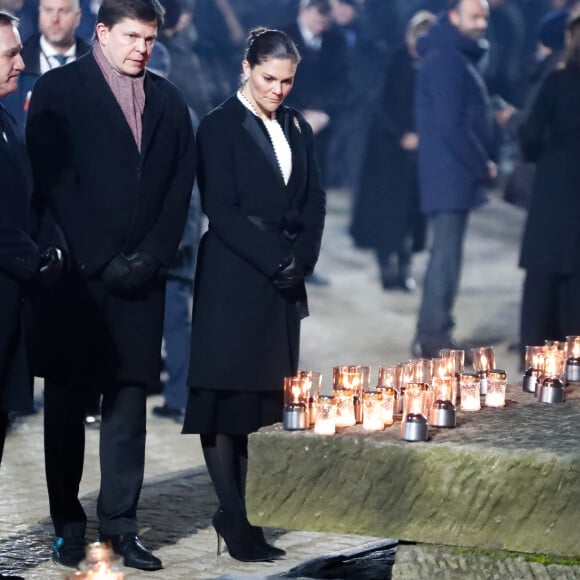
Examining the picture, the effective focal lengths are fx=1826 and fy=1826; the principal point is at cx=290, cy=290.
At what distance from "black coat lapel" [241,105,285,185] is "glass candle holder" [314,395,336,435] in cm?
116

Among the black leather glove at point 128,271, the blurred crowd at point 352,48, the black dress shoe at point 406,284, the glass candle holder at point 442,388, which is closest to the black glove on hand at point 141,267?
the black leather glove at point 128,271

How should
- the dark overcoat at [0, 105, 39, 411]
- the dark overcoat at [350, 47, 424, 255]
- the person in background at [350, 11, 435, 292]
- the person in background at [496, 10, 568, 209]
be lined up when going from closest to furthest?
1. the dark overcoat at [0, 105, 39, 411]
2. the person in background at [496, 10, 568, 209]
3. the dark overcoat at [350, 47, 424, 255]
4. the person in background at [350, 11, 435, 292]

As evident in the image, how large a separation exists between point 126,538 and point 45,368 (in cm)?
64

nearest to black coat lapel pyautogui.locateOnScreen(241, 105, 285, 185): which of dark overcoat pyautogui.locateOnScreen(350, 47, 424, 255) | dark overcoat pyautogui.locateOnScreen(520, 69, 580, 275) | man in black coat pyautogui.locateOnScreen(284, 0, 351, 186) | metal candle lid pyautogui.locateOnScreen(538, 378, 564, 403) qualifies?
metal candle lid pyautogui.locateOnScreen(538, 378, 564, 403)

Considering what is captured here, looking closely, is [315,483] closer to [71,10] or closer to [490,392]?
[490,392]

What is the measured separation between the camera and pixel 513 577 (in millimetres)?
5215

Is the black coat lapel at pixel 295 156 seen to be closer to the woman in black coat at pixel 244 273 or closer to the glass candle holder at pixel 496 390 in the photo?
the woman in black coat at pixel 244 273

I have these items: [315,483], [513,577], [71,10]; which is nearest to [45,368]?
[315,483]

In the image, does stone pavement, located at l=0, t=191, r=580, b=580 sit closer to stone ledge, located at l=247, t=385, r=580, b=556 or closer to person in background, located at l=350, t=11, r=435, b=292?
stone ledge, located at l=247, t=385, r=580, b=556

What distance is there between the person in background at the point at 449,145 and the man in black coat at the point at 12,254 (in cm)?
547

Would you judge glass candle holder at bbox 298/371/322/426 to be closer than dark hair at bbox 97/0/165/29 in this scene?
Yes

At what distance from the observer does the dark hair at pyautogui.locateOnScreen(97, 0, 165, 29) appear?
602 centimetres

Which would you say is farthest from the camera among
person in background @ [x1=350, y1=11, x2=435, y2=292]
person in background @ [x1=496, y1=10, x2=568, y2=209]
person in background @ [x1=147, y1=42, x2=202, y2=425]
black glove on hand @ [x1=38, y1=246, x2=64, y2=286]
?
person in background @ [x1=350, y1=11, x2=435, y2=292]

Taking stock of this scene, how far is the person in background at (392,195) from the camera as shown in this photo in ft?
42.2
